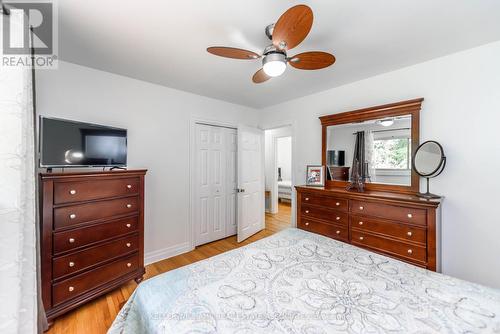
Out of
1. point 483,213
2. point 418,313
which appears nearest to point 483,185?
point 483,213

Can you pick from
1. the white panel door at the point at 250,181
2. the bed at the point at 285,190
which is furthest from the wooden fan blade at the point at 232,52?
the bed at the point at 285,190

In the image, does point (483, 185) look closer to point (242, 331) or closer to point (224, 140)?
point (242, 331)

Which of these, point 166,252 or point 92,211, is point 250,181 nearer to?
point 166,252

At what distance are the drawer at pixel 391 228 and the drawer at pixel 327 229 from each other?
6.0 inches

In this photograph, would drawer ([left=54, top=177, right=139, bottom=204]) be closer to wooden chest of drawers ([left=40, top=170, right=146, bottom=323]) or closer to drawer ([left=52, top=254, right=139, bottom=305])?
wooden chest of drawers ([left=40, top=170, right=146, bottom=323])

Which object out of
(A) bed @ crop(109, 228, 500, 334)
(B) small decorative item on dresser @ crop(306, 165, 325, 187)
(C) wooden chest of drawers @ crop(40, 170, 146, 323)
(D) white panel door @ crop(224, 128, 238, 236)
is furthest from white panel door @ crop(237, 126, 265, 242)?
(A) bed @ crop(109, 228, 500, 334)

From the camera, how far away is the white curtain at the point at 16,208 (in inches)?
43.3

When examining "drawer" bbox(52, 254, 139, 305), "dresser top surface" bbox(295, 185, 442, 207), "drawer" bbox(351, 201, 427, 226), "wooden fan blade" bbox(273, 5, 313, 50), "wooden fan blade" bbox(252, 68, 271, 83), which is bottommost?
"drawer" bbox(52, 254, 139, 305)

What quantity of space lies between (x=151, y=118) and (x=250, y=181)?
6.07 feet

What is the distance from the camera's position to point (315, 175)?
3039mm

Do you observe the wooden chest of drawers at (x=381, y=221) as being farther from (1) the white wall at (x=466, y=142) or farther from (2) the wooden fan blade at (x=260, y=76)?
(2) the wooden fan blade at (x=260, y=76)

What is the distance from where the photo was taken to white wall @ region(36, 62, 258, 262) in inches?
84.1

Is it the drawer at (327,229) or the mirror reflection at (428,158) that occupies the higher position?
the mirror reflection at (428,158)

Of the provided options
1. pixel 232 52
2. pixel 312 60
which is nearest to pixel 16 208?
pixel 232 52
